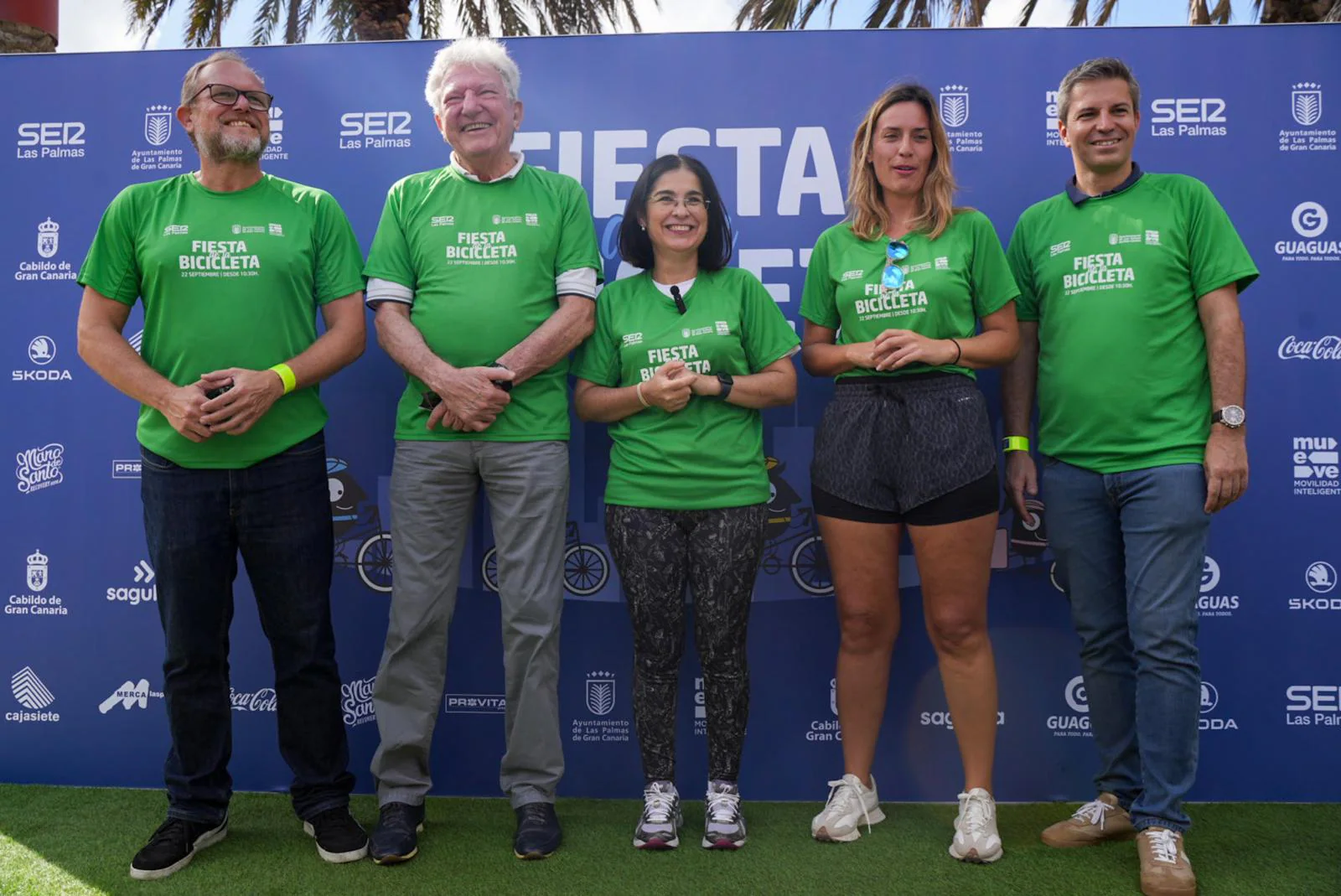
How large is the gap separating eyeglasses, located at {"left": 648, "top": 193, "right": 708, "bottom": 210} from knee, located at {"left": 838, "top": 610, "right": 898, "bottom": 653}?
3.93 ft

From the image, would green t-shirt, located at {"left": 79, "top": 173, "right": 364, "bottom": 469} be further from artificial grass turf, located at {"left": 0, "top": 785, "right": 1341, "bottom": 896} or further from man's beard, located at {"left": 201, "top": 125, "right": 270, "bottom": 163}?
artificial grass turf, located at {"left": 0, "top": 785, "right": 1341, "bottom": 896}

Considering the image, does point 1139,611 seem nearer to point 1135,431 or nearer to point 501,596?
point 1135,431

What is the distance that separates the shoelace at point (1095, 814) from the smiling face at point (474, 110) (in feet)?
8.09

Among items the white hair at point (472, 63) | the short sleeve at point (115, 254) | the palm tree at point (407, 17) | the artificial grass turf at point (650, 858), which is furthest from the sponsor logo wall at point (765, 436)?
the palm tree at point (407, 17)

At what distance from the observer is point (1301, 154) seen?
10.0 feet

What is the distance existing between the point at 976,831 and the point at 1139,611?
2.36ft

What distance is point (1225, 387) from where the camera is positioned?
243 centimetres

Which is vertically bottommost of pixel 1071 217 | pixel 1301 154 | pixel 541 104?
pixel 1071 217

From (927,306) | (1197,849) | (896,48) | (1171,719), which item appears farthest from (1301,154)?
(1197,849)

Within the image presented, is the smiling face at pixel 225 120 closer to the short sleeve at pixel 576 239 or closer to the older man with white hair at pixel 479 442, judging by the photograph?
the older man with white hair at pixel 479 442

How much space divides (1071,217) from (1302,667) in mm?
1664

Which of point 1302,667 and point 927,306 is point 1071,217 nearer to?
point 927,306

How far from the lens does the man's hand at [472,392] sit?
8.20 feet

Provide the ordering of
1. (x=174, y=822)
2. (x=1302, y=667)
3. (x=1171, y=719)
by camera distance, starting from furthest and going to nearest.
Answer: (x=1302, y=667) < (x=174, y=822) < (x=1171, y=719)
